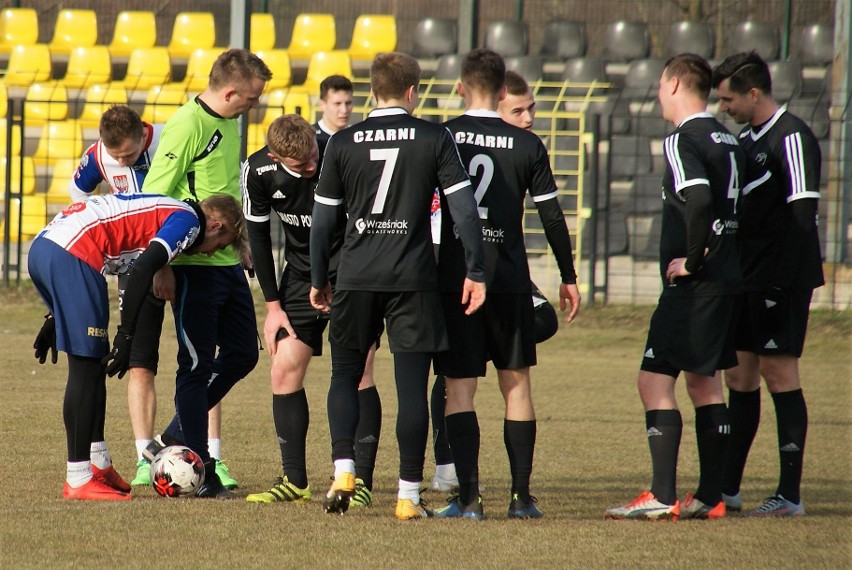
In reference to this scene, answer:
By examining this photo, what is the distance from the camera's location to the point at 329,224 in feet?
16.6

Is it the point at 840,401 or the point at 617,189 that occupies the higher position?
the point at 617,189

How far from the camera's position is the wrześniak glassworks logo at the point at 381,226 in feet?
16.3

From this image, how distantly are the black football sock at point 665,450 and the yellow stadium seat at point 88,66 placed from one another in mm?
15738

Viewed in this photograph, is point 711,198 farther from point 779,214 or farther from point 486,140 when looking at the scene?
point 486,140

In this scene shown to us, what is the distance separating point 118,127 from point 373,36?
14.4 m

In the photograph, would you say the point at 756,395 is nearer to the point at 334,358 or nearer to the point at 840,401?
the point at 334,358

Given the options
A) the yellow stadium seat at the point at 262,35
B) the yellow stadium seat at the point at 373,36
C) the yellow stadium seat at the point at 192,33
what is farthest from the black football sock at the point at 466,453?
the yellow stadium seat at the point at 192,33

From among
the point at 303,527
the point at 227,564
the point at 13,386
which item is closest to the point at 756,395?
the point at 303,527

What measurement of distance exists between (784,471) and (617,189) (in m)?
11.5

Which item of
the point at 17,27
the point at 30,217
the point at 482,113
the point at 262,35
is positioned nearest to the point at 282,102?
the point at 262,35

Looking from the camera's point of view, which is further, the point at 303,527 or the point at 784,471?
the point at 784,471

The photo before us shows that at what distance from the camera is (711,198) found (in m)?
5.00

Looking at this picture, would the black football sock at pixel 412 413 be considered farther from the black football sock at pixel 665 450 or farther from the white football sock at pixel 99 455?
the white football sock at pixel 99 455

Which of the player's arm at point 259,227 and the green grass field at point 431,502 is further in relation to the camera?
the player's arm at point 259,227
